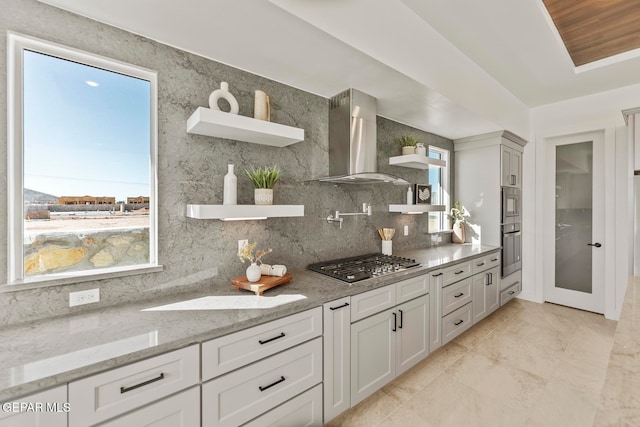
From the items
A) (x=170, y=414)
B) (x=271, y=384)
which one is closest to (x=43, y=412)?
(x=170, y=414)

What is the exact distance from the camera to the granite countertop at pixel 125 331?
938 mm

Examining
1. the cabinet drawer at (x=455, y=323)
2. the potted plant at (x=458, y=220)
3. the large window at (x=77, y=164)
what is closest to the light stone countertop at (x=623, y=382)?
the cabinet drawer at (x=455, y=323)

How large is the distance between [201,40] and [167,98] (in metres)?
0.41

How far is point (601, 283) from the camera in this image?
348 centimetres

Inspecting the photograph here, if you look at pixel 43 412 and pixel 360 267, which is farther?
pixel 360 267

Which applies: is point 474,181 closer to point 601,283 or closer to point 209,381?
point 601,283

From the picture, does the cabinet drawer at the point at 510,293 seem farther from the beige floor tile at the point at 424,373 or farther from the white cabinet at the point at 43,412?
the white cabinet at the point at 43,412

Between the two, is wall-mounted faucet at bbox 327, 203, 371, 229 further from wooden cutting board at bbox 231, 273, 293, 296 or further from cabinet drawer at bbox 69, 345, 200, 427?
cabinet drawer at bbox 69, 345, 200, 427

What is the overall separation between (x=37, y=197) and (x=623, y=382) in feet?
7.79

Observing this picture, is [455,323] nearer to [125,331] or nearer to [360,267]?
[360,267]

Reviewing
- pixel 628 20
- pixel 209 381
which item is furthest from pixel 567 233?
pixel 209 381

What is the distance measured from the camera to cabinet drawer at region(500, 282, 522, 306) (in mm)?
3537

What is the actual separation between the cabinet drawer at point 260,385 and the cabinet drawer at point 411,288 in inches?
30.8

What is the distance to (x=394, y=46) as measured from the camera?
195 cm
